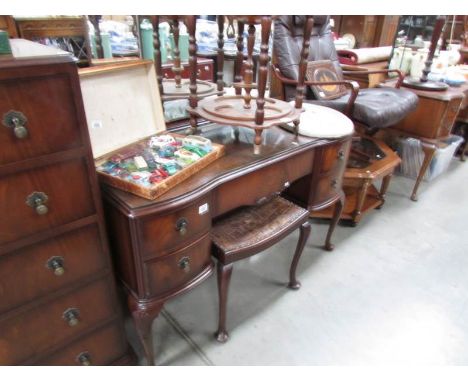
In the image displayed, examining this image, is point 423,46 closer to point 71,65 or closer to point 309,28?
point 309,28

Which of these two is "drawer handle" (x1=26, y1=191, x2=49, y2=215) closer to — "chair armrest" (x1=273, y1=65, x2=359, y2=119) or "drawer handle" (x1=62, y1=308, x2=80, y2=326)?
"drawer handle" (x1=62, y1=308, x2=80, y2=326)

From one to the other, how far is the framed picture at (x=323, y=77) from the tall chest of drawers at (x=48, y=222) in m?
1.71

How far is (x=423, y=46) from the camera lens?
269 centimetres

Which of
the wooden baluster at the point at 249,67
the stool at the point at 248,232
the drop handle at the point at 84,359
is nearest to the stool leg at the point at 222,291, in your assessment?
the stool at the point at 248,232

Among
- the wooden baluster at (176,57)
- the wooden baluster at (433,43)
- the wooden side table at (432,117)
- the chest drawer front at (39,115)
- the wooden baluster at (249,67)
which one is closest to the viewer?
the chest drawer front at (39,115)

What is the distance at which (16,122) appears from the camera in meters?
0.63

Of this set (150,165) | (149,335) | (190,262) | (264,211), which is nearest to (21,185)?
(150,165)

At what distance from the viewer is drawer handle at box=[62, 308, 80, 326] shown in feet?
2.98

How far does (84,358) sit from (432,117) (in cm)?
239

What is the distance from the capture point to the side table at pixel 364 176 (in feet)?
6.35

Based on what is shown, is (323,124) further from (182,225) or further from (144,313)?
(144,313)

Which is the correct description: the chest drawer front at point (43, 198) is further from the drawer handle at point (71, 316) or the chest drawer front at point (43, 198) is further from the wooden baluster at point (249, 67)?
the wooden baluster at point (249, 67)

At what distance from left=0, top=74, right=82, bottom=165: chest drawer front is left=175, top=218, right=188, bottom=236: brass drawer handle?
35 centimetres
